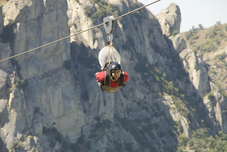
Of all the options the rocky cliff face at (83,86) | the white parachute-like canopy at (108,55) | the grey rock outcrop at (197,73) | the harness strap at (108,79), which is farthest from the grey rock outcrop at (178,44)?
the harness strap at (108,79)

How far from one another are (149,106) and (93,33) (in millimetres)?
27161

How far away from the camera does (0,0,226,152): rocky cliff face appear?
73.8 m

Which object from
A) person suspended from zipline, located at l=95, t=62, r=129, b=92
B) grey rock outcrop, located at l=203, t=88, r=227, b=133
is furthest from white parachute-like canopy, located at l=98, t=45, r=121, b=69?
grey rock outcrop, located at l=203, t=88, r=227, b=133

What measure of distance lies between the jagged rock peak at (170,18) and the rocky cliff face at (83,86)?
29.8ft

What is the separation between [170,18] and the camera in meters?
129

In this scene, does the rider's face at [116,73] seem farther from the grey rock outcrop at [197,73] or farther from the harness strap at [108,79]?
the grey rock outcrop at [197,73]

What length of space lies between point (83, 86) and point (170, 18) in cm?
5554

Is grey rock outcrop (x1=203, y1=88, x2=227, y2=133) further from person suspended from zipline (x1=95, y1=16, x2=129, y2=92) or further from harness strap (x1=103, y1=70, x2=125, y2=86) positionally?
harness strap (x1=103, y1=70, x2=125, y2=86)

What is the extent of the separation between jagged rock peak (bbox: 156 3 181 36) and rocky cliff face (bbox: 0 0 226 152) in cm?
909

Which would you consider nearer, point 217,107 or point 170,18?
point 217,107

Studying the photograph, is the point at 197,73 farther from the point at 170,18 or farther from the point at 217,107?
the point at 170,18

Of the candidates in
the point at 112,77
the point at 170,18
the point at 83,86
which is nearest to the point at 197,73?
the point at 170,18

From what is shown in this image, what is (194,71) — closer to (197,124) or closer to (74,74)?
(197,124)

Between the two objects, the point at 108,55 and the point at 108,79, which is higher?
the point at 108,55
